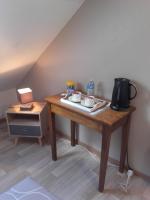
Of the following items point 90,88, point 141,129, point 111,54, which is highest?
point 111,54

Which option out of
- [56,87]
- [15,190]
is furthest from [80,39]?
[15,190]

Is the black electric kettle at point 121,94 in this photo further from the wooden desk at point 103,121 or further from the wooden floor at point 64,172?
the wooden floor at point 64,172

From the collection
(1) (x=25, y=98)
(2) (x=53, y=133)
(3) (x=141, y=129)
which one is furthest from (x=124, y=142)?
(1) (x=25, y=98)

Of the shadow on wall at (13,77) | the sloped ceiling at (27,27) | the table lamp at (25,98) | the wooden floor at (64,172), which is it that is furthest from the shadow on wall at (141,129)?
the shadow on wall at (13,77)

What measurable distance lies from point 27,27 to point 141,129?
1.38 metres

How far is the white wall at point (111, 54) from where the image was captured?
1.59 metres

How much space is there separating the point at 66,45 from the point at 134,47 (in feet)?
2.47

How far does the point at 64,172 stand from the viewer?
2.01m

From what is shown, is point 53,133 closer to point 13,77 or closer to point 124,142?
point 124,142

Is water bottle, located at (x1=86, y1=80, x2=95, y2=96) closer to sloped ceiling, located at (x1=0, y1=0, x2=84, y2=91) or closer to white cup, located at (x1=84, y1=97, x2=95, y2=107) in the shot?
white cup, located at (x1=84, y1=97, x2=95, y2=107)

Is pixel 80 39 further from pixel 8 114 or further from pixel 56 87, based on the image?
pixel 8 114

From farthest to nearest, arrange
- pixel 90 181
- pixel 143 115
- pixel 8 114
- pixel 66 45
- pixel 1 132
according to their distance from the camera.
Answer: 1. pixel 1 132
2. pixel 8 114
3. pixel 66 45
4. pixel 90 181
5. pixel 143 115

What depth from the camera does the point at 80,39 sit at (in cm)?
194

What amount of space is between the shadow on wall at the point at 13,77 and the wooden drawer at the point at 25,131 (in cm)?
61
